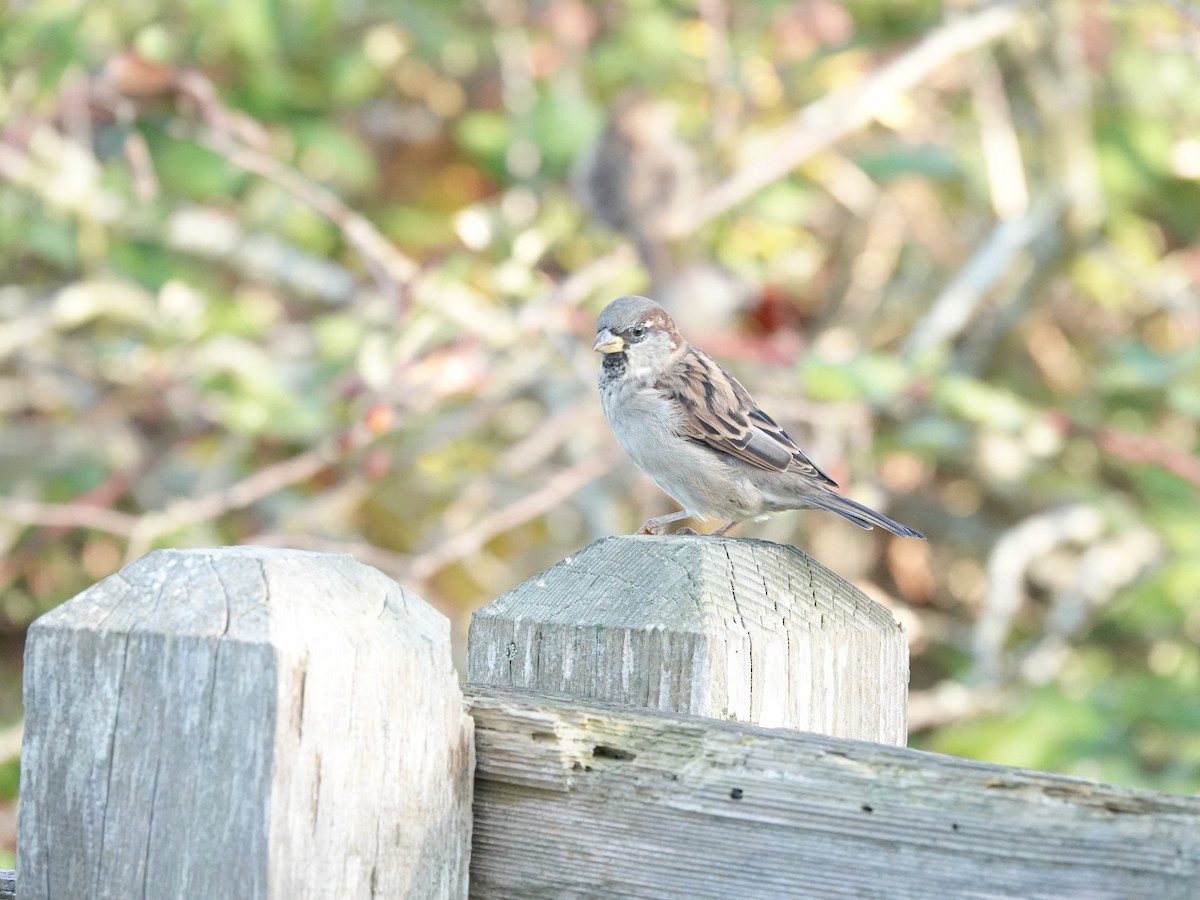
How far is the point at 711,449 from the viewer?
292cm

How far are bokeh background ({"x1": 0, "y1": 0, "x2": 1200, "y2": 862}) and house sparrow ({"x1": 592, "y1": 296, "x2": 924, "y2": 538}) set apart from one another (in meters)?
0.38

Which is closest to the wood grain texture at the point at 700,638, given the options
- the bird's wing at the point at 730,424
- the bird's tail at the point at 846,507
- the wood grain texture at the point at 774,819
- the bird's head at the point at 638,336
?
the wood grain texture at the point at 774,819

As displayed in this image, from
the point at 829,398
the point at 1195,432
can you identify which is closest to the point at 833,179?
the point at 1195,432

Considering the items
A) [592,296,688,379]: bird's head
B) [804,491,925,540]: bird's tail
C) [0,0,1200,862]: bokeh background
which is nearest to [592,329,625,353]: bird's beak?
[592,296,688,379]: bird's head

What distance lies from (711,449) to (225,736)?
195 centimetres

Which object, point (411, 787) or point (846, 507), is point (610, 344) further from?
point (411, 787)

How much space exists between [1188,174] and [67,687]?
4555 mm

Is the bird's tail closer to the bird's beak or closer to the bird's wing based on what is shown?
the bird's wing

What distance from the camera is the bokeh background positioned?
378 cm

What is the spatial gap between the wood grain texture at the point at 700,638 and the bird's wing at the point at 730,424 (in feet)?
4.67

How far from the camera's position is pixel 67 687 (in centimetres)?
108

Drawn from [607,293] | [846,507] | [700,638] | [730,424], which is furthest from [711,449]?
[700,638]

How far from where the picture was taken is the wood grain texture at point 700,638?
1312 millimetres

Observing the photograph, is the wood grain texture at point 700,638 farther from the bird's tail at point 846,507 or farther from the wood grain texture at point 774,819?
the bird's tail at point 846,507
